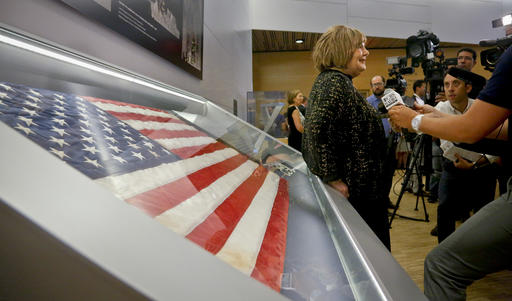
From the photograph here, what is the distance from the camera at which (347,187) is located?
1269 mm

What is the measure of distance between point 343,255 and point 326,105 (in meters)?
0.71

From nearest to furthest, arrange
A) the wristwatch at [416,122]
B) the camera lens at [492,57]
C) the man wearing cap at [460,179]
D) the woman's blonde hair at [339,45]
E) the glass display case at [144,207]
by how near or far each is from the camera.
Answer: the glass display case at [144,207] → the wristwatch at [416,122] → the woman's blonde hair at [339,45] → the camera lens at [492,57] → the man wearing cap at [460,179]

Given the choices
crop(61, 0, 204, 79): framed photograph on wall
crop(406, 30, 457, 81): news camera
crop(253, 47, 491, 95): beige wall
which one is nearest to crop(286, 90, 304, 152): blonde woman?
crop(61, 0, 204, 79): framed photograph on wall

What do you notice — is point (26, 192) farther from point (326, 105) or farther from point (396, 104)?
point (396, 104)

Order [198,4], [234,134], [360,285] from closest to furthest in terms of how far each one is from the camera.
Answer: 1. [360,285]
2. [234,134]
3. [198,4]

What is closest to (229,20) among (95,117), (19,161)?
(95,117)

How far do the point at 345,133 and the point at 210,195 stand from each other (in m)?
0.70

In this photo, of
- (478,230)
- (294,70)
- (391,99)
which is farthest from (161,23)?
(294,70)

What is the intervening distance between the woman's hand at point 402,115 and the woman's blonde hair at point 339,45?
0.33m

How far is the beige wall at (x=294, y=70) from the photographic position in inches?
324

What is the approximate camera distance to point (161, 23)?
70.1 inches

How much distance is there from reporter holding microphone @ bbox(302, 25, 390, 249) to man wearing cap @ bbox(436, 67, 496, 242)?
3.45 ft

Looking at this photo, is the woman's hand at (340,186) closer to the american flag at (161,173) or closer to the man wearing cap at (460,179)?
the american flag at (161,173)

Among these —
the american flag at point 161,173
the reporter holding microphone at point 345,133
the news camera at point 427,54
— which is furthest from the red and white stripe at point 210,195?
the news camera at point 427,54
